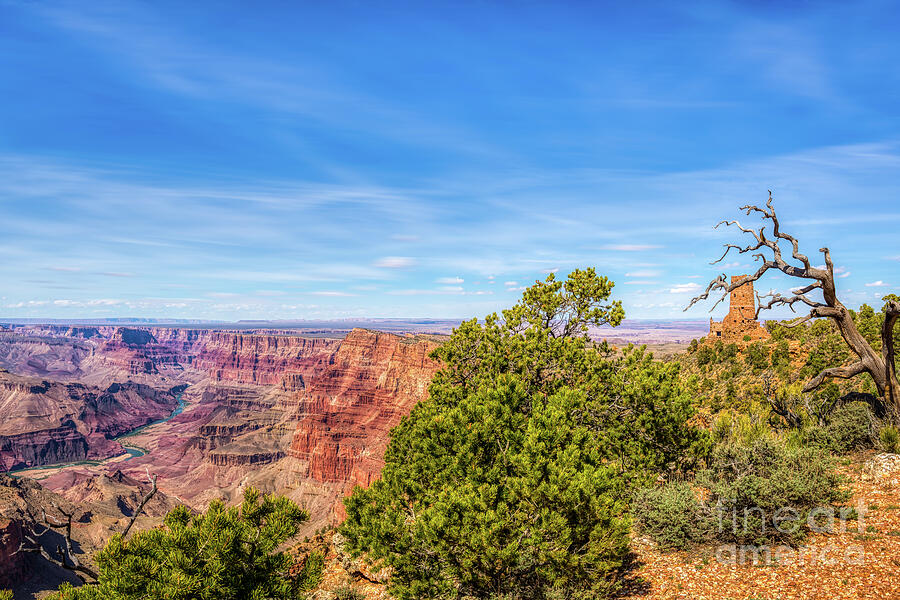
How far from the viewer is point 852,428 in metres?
19.5

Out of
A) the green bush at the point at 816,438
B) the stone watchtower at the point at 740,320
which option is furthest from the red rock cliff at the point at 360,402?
the green bush at the point at 816,438

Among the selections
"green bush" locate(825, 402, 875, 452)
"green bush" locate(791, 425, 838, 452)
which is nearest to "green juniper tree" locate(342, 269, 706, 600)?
"green bush" locate(791, 425, 838, 452)

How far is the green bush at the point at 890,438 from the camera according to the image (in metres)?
17.0

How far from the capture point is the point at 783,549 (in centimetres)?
1244

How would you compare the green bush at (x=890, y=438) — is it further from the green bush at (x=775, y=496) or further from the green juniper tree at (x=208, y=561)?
the green juniper tree at (x=208, y=561)

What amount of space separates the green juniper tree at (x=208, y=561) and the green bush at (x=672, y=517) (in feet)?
33.5

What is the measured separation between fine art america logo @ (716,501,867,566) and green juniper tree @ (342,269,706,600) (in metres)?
3.05

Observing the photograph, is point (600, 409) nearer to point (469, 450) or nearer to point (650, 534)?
point (650, 534)

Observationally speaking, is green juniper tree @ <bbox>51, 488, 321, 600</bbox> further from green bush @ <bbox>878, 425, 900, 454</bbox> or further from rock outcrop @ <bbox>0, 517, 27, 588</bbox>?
rock outcrop @ <bbox>0, 517, 27, 588</bbox>

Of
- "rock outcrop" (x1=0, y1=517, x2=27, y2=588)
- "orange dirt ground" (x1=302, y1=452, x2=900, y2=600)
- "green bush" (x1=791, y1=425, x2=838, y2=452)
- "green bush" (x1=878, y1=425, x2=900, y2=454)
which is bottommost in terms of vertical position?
"rock outcrop" (x1=0, y1=517, x2=27, y2=588)

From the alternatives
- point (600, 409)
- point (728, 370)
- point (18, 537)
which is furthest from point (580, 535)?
A: point (18, 537)

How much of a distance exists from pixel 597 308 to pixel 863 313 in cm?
3638

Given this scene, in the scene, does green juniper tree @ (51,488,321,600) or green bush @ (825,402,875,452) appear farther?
A: green bush @ (825,402,875,452)

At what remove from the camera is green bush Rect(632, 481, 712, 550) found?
1380 centimetres
